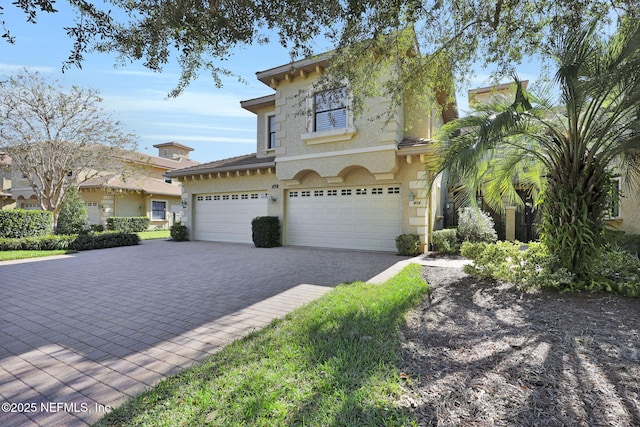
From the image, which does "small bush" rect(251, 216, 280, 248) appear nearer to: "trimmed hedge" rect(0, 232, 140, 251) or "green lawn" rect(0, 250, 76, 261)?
"trimmed hedge" rect(0, 232, 140, 251)

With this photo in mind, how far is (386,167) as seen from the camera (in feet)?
36.5

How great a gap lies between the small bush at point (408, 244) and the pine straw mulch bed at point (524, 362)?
5228 millimetres

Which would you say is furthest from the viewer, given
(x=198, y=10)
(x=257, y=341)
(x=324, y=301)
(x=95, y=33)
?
(x=324, y=301)

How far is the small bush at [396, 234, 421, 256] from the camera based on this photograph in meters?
10.8

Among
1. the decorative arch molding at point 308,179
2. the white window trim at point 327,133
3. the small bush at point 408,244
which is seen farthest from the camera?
the decorative arch molding at point 308,179

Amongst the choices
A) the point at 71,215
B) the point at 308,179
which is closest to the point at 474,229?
the point at 308,179

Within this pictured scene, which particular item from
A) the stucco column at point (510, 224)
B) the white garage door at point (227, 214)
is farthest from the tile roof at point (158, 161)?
the stucco column at point (510, 224)

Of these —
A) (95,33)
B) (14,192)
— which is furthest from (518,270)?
(14,192)

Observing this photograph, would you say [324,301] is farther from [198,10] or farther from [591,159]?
[591,159]

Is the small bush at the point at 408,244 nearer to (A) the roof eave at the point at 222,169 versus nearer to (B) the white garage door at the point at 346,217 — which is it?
(B) the white garage door at the point at 346,217

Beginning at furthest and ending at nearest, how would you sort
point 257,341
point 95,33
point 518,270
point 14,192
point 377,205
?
point 14,192 < point 377,205 < point 518,270 < point 95,33 < point 257,341

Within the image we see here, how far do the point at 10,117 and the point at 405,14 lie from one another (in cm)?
1860

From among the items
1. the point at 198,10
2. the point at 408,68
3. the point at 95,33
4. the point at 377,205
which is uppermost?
the point at 408,68

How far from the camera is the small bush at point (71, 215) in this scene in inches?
685
